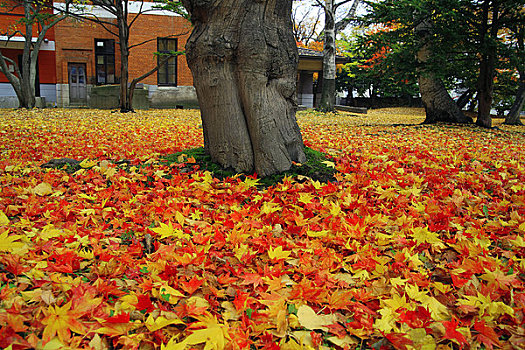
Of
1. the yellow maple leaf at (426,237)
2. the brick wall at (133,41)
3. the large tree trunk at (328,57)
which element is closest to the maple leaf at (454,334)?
the yellow maple leaf at (426,237)

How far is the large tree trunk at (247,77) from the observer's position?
3438 mm

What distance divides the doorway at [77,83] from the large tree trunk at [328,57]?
13.3m

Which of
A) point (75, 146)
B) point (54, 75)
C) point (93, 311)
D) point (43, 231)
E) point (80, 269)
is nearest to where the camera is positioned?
point (93, 311)

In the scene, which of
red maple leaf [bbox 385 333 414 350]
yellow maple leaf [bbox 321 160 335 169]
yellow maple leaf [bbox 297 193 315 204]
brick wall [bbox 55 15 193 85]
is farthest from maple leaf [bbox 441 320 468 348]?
brick wall [bbox 55 15 193 85]

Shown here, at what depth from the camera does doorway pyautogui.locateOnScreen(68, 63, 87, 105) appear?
64.1ft

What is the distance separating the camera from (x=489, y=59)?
973 centimetres

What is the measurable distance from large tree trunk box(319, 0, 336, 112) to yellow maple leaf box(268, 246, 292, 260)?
47.6 ft

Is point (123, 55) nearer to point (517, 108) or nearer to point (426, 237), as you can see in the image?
point (426, 237)

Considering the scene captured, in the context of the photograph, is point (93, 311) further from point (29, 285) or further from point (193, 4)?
point (193, 4)

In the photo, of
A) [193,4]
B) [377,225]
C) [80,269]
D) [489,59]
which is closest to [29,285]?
[80,269]

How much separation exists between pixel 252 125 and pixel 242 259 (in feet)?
5.79

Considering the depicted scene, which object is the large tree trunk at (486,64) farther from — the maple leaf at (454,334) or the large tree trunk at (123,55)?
the large tree trunk at (123,55)

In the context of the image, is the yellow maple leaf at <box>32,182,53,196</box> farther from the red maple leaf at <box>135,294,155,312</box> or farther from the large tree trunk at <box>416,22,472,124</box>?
the large tree trunk at <box>416,22,472,124</box>

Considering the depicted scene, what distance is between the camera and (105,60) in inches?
768
